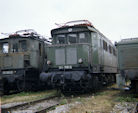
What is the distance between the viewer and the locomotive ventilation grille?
9.32m

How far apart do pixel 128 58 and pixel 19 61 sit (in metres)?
6.91

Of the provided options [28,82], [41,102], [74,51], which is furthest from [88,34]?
[28,82]

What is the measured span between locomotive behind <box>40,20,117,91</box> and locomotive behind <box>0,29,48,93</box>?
2287 mm

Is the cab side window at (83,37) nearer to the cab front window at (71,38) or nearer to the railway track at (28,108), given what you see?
the cab front window at (71,38)

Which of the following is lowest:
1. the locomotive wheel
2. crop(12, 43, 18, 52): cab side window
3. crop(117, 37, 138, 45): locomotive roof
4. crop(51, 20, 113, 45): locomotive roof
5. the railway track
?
the railway track

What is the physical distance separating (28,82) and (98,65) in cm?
516

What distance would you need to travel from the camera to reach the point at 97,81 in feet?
33.2

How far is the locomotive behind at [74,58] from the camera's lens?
8.88m

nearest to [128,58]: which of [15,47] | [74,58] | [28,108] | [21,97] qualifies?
[74,58]

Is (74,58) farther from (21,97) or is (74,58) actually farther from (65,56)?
(21,97)

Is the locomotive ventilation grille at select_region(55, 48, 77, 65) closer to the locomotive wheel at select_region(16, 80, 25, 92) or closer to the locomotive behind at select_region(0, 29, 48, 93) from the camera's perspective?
the locomotive behind at select_region(0, 29, 48, 93)

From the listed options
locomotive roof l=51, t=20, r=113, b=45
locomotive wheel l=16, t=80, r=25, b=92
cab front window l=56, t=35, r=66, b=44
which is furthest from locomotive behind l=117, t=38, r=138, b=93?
locomotive wheel l=16, t=80, r=25, b=92

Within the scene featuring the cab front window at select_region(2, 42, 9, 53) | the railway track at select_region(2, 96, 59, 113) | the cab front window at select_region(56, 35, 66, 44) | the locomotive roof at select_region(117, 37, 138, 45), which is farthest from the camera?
the cab front window at select_region(2, 42, 9, 53)

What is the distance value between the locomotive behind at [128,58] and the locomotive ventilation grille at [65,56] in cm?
231
